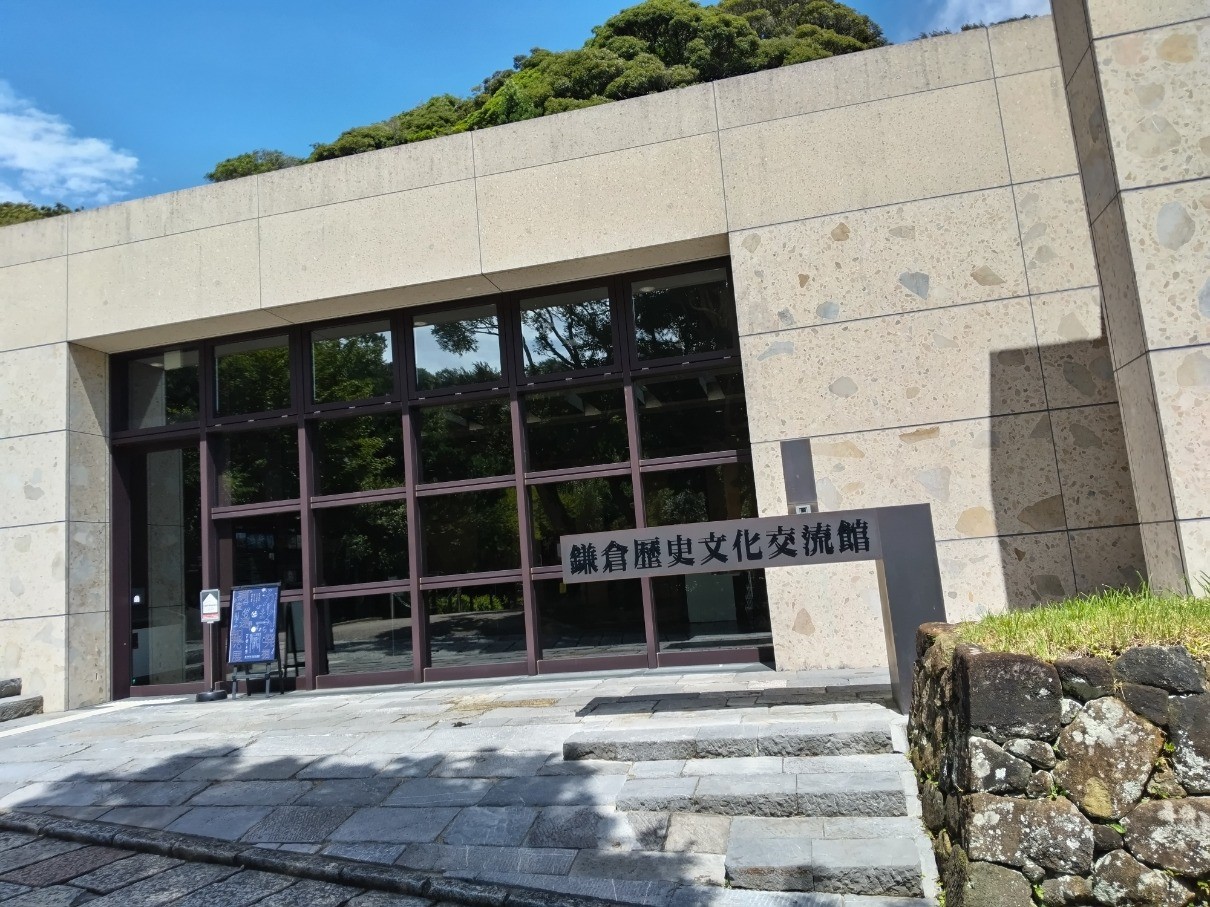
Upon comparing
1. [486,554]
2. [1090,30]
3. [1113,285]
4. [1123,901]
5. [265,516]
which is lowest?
[1123,901]

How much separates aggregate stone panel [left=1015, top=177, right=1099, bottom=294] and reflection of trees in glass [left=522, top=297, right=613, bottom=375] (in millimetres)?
3716

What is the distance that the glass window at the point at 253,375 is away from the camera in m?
8.95

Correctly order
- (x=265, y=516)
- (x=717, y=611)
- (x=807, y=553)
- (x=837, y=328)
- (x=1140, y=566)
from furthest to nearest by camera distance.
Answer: (x=265, y=516), (x=717, y=611), (x=837, y=328), (x=1140, y=566), (x=807, y=553)

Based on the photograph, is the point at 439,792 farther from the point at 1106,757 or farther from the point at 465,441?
the point at 465,441

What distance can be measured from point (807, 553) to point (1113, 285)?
2890 millimetres

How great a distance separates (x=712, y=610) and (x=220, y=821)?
448cm

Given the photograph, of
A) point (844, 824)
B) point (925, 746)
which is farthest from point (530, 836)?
point (925, 746)

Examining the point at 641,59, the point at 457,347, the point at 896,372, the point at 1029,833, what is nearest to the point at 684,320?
the point at 896,372

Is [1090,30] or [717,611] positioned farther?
[717,611]

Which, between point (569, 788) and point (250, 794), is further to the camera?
point (250, 794)

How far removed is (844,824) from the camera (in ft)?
12.5

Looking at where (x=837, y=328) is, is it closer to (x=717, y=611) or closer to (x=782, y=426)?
(x=782, y=426)

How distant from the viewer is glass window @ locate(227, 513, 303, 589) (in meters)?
8.62

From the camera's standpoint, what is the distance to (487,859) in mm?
3844
